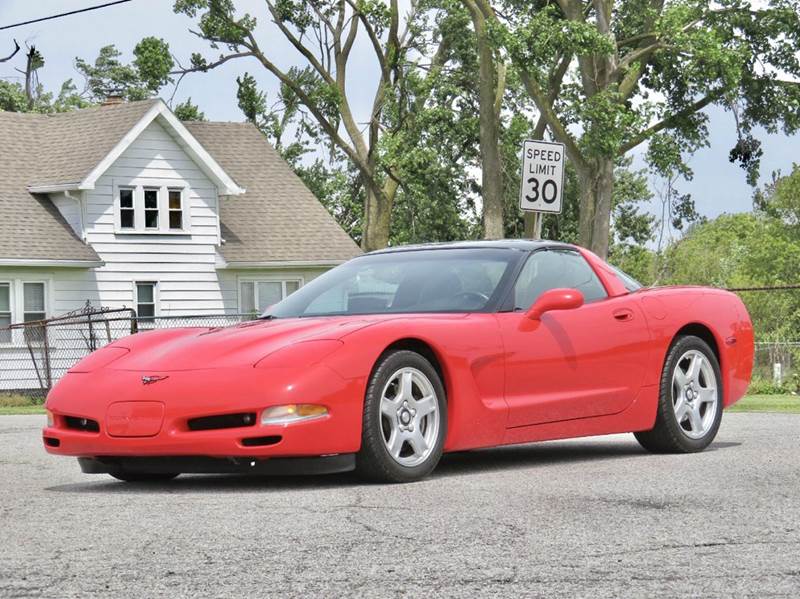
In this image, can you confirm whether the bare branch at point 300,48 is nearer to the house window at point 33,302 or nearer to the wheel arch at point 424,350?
the house window at point 33,302

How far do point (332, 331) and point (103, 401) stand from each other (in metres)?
1.27

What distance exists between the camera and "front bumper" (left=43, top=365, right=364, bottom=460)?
25.7ft

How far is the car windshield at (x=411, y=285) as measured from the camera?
9148mm

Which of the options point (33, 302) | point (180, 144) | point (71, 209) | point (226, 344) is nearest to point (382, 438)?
point (226, 344)

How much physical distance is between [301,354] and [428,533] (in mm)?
1916

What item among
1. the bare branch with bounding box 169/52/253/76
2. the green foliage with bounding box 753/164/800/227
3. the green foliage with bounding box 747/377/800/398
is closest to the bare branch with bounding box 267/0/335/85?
the bare branch with bounding box 169/52/253/76

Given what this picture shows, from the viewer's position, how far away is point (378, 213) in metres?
43.9

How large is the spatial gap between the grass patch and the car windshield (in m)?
7.22

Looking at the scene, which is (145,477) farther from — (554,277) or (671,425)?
(671,425)

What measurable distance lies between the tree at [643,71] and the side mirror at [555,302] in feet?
67.7

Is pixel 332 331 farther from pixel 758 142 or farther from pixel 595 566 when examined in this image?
pixel 758 142

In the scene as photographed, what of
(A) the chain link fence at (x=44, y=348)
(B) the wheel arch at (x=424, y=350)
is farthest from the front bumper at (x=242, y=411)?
(A) the chain link fence at (x=44, y=348)

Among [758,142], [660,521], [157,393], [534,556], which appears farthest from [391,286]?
[758,142]

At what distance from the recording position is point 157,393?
802 cm
